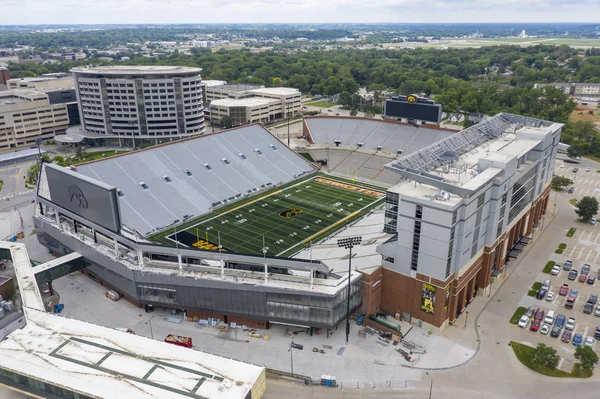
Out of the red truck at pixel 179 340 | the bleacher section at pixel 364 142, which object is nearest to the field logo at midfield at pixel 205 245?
the red truck at pixel 179 340

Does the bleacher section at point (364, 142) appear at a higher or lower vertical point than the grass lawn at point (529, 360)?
higher

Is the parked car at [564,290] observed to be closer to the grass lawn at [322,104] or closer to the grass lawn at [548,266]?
the grass lawn at [548,266]

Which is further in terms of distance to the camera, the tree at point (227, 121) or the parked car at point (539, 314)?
the tree at point (227, 121)

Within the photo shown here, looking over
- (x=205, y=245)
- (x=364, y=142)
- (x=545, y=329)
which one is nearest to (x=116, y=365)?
(x=205, y=245)

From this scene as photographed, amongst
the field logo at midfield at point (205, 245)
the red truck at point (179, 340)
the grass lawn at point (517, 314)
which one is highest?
the field logo at midfield at point (205, 245)

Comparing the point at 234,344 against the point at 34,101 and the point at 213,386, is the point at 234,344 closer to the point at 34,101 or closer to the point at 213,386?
the point at 213,386

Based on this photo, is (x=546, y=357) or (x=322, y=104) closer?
(x=546, y=357)

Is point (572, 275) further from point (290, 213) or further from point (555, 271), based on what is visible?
point (290, 213)
